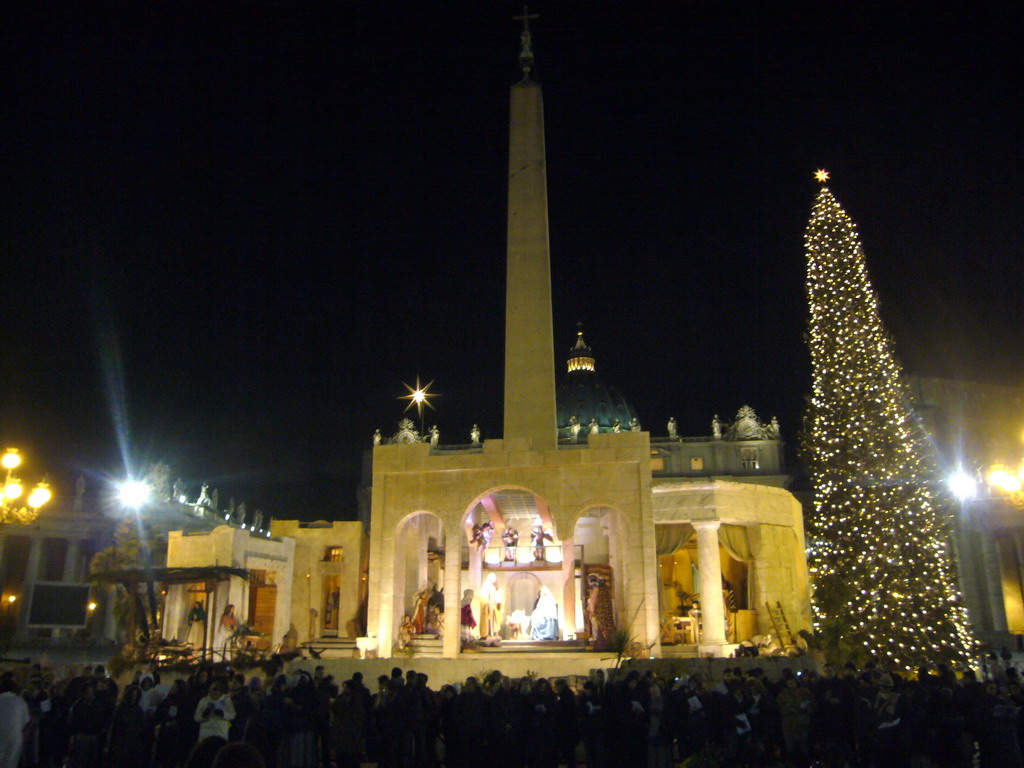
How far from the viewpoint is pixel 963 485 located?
45594 millimetres

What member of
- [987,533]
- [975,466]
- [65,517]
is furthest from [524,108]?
[65,517]

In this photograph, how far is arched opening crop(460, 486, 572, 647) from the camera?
87.9 ft

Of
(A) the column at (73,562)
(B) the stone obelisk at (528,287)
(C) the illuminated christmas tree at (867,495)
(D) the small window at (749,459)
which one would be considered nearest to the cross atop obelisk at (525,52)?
(B) the stone obelisk at (528,287)

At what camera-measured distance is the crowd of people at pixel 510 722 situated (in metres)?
10.8

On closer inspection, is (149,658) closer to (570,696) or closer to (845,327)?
(570,696)

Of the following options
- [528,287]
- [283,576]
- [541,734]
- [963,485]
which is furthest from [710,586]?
[963,485]

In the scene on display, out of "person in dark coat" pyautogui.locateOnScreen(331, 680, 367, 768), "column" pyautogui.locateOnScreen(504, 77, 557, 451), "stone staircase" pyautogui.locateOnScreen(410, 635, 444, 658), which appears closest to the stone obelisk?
"column" pyautogui.locateOnScreen(504, 77, 557, 451)

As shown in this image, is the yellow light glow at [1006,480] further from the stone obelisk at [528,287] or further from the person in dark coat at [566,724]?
the stone obelisk at [528,287]

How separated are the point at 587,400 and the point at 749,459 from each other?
29.1 m

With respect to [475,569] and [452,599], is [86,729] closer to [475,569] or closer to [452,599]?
[452,599]

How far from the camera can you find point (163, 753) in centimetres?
1158

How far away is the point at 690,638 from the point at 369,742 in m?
19.4

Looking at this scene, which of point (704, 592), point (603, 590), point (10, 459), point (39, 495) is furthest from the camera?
point (603, 590)

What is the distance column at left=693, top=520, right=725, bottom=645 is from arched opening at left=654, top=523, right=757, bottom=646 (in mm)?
165
